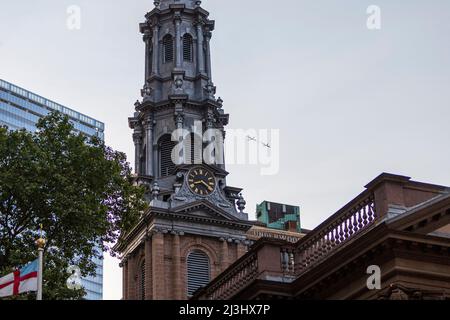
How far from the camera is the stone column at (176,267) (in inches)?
2482

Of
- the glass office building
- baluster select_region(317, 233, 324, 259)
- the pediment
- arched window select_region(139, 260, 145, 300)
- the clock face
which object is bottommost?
baluster select_region(317, 233, 324, 259)

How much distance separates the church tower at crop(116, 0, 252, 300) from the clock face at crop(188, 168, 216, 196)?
40 mm

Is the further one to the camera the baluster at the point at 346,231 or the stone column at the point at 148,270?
the stone column at the point at 148,270

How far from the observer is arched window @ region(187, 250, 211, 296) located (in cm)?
6500

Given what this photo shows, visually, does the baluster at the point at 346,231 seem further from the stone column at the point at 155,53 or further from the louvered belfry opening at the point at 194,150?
the stone column at the point at 155,53

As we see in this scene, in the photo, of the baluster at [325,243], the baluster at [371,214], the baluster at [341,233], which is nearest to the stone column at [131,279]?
the baluster at [325,243]

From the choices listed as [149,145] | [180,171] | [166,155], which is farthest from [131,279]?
[149,145]

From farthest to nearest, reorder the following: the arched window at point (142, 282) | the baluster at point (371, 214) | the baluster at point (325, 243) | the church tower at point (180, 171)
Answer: the arched window at point (142, 282) < the church tower at point (180, 171) < the baluster at point (325, 243) < the baluster at point (371, 214)

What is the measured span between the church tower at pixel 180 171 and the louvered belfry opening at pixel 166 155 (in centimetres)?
7

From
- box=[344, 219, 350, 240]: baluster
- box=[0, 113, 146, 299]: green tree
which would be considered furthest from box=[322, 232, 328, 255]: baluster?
box=[0, 113, 146, 299]: green tree

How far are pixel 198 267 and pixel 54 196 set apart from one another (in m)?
26.7

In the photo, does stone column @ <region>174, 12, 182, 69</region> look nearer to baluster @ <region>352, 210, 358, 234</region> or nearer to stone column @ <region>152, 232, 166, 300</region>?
stone column @ <region>152, 232, 166, 300</region>

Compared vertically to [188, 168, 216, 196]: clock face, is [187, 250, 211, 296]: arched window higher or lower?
lower

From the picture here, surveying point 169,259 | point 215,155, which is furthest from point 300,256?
point 215,155
